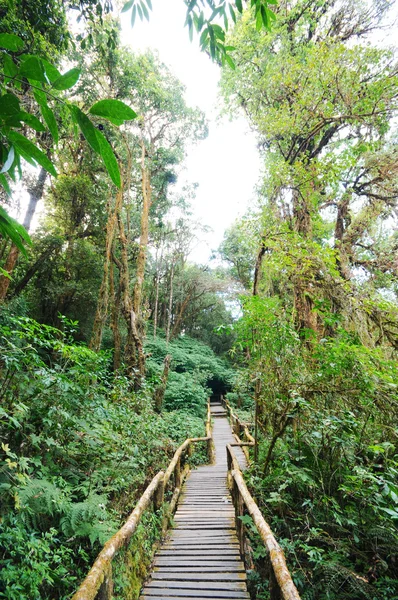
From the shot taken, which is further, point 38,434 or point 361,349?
point 361,349

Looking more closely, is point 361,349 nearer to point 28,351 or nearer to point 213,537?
point 213,537

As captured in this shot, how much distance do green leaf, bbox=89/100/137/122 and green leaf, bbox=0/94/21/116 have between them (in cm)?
15

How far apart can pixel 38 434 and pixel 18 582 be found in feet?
4.51

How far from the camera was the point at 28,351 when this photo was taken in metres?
3.36

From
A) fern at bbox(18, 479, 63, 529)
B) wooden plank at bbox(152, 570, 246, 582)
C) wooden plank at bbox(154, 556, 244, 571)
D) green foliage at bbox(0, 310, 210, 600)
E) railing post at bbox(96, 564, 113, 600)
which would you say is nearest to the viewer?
railing post at bbox(96, 564, 113, 600)

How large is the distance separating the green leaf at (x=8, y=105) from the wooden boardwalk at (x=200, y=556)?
372 centimetres

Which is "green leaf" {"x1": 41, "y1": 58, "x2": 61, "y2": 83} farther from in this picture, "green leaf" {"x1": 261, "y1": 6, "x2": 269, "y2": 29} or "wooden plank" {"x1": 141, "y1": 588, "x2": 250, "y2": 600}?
"wooden plank" {"x1": 141, "y1": 588, "x2": 250, "y2": 600}

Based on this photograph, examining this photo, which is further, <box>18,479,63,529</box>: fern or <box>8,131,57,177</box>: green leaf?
<box>18,479,63,529</box>: fern

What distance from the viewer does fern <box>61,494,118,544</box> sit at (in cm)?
276

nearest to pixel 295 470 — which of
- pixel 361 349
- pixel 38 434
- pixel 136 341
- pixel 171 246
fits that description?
pixel 361 349

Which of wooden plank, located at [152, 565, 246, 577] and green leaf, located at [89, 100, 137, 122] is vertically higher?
green leaf, located at [89, 100, 137, 122]

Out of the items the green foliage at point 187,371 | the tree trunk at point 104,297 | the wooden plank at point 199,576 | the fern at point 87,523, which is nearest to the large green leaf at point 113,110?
the fern at point 87,523

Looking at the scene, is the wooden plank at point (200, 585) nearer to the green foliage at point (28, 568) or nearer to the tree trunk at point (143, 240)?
the green foliage at point (28, 568)

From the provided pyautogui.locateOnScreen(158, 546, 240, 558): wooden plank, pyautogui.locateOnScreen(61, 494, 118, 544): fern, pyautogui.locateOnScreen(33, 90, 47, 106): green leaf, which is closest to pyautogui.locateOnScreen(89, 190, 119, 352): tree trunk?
pyautogui.locateOnScreen(158, 546, 240, 558): wooden plank
